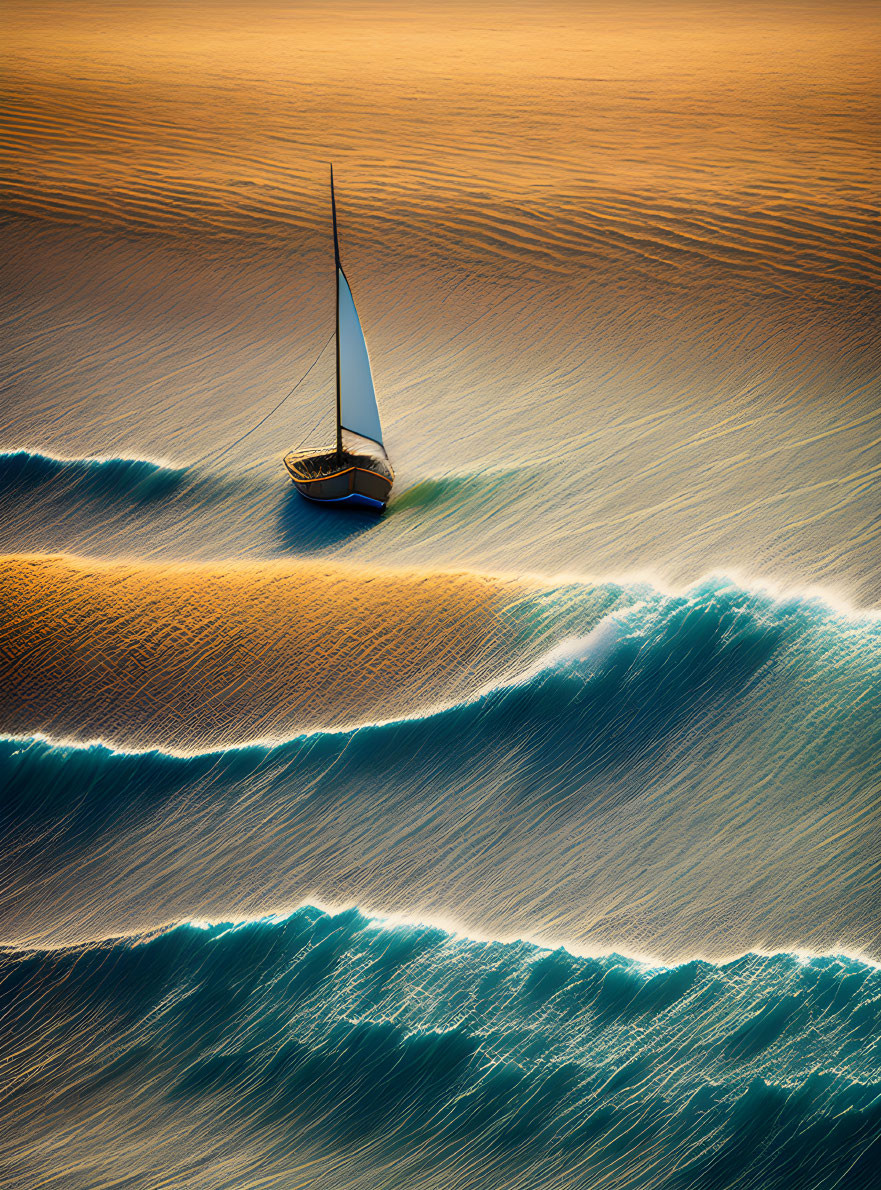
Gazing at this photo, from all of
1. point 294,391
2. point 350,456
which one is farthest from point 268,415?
point 350,456

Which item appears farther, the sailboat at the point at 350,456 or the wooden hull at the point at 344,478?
the wooden hull at the point at 344,478

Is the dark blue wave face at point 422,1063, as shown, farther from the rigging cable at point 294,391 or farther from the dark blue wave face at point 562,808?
the rigging cable at point 294,391

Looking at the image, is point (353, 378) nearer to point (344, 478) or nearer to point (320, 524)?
point (344, 478)

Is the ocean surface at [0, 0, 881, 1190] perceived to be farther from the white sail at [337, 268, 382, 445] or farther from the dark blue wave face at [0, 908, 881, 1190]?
the white sail at [337, 268, 382, 445]

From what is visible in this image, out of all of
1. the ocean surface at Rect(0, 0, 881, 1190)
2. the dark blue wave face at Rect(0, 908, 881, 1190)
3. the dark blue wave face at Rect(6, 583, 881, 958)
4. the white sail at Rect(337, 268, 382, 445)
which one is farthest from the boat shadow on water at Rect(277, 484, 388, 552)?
the dark blue wave face at Rect(0, 908, 881, 1190)

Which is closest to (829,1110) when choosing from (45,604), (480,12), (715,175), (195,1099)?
(195,1099)

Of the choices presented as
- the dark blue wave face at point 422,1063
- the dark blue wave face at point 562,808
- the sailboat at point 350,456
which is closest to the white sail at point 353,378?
the sailboat at point 350,456
